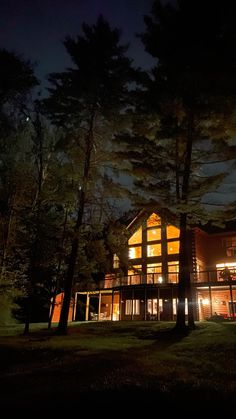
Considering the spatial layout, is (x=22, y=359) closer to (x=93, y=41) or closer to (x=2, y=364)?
(x=2, y=364)

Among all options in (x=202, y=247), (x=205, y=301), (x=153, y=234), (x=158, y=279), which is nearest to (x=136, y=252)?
(x=153, y=234)

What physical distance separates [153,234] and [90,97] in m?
17.8

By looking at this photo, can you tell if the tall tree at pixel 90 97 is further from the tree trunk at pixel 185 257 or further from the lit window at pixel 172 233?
the lit window at pixel 172 233

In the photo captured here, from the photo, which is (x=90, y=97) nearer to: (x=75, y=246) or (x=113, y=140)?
(x=113, y=140)

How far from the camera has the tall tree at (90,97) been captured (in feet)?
60.1

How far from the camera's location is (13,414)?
18.6ft

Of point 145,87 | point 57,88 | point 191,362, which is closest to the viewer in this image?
point 191,362

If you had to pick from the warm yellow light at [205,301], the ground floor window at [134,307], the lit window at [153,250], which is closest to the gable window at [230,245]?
the warm yellow light at [205,301]

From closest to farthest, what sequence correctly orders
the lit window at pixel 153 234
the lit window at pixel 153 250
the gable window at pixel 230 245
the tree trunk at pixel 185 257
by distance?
the tree trunk at pixel 185 257, the gable window at pixel 230 245, the lit window at pixel 153 250, the lit window at pixel 153 234

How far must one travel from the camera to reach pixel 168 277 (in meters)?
29.1

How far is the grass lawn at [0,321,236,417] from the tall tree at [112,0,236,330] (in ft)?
14.3

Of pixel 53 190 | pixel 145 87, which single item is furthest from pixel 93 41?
pixel 53 190

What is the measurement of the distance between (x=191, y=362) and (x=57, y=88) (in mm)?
15255

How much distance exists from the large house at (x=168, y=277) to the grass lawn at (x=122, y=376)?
13510 millimetres
